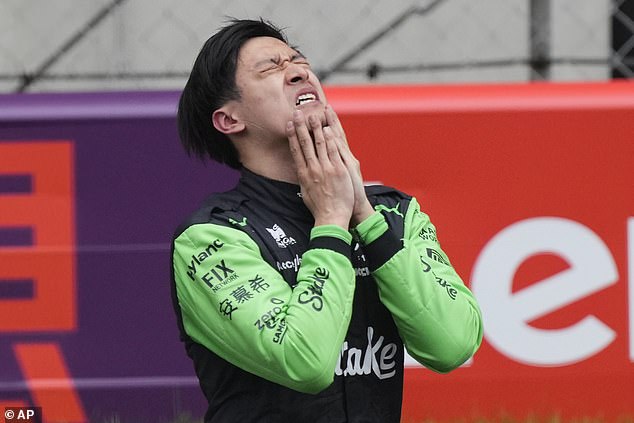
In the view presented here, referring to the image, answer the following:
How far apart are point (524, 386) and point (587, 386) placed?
0.18 meters

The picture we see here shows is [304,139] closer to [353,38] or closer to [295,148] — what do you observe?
[295,148]

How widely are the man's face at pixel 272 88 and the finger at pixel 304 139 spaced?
1.0 inches

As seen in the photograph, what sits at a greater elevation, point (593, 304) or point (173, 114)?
point (173, 114)

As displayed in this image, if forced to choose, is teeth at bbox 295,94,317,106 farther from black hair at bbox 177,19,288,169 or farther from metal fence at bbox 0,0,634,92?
metal fence at bbox 0,0,634,92

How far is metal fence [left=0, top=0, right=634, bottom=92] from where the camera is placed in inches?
140

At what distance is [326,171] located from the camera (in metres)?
1.93

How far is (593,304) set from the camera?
3.29 m

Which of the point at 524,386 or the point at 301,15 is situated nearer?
the point at 524,386

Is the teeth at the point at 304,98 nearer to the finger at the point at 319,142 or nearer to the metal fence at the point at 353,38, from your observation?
the finger at the point at 319,142

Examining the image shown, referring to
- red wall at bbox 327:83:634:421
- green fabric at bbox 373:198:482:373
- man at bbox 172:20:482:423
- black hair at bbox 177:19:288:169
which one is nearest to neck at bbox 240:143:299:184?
man at bbox 172:20:482:423

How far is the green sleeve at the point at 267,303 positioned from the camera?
70.7 inches

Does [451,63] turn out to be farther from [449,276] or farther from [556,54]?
[449,276]

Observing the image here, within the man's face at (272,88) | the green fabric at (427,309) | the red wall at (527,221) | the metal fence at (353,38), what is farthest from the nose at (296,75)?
the metal fence at (353,38)

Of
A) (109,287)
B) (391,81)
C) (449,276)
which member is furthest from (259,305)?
(391,81)
